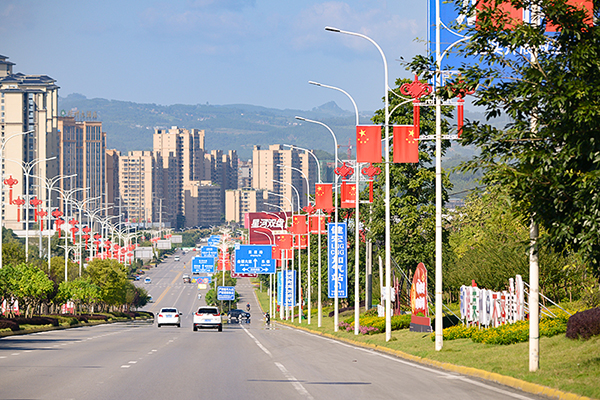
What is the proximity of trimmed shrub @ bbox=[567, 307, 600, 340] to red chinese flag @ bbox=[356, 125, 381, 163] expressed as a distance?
33.5ft

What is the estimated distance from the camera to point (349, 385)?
1542cm

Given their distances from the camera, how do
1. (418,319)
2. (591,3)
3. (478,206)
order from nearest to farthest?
(591,3) → (418,319) → (478,206)

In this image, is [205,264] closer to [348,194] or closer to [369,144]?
[348,194]

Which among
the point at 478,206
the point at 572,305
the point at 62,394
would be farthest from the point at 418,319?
the point at 478,206

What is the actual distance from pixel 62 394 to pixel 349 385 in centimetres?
543

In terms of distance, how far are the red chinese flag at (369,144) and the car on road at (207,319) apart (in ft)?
85.4

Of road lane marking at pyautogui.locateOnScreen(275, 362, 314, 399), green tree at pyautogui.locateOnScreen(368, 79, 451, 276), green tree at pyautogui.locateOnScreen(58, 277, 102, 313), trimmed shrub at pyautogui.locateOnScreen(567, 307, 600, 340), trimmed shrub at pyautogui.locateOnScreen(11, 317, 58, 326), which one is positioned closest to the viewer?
road lane marking at pyautogui.locateOnScreen(275, 362, 314, 399)

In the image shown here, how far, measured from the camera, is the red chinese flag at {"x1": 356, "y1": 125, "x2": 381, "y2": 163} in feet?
93.1

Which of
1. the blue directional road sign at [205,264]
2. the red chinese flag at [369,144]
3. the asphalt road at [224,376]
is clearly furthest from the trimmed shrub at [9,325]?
the blue directional road sign at [205,264]

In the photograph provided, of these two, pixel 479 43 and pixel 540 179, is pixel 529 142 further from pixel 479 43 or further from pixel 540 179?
pixel 479 43

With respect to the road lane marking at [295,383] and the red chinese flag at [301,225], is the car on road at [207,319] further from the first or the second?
the road lane marking at [295,383]

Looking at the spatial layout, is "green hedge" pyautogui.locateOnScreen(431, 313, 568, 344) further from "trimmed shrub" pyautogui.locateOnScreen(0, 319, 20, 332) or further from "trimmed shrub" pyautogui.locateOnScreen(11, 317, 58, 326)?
"trimmed shrub" pyautogui.locateOnScreen(11, 317, 58, 326)

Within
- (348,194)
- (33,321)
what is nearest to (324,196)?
(348,194)

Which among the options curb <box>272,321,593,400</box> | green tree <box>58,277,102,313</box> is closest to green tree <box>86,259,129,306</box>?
green tree <box>58,277,102,313</box>
